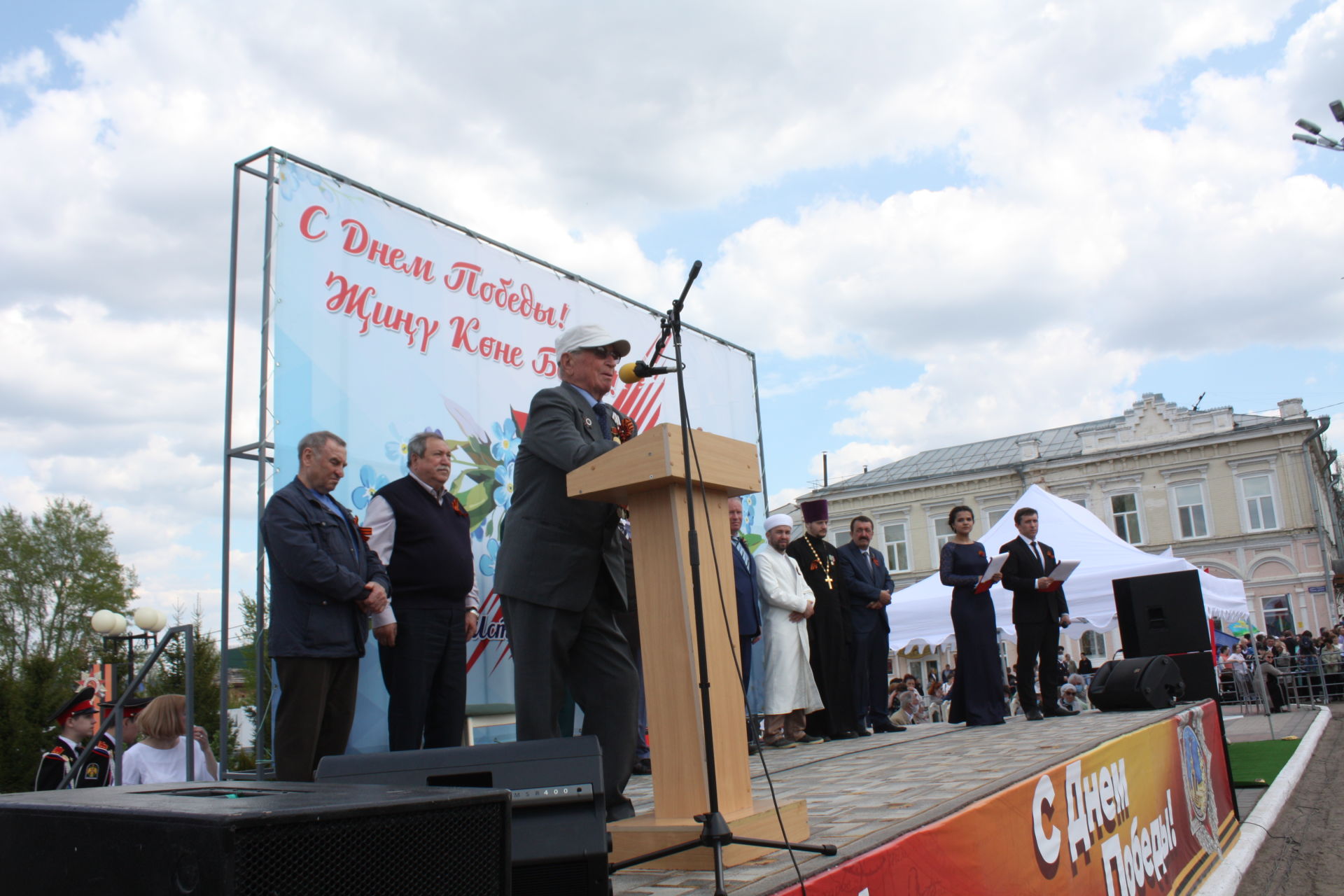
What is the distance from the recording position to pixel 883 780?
3516mm

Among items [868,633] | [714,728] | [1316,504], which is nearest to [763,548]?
[868,633]

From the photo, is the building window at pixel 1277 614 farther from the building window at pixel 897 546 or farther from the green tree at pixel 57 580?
the green tree at pixel 57 580

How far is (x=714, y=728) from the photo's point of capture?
2.32m

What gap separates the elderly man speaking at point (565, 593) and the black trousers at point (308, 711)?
1.15 meters

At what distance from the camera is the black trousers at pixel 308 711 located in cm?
348

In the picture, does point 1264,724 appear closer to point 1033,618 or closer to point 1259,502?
point 1033,618

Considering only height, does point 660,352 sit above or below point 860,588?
above

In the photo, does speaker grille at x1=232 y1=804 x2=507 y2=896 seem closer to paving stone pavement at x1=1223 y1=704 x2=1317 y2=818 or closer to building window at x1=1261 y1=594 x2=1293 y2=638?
paving stone pavement at x1=1223 y1=704 x2=1317 y2=818

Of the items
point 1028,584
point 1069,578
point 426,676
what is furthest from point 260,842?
point 1069,578

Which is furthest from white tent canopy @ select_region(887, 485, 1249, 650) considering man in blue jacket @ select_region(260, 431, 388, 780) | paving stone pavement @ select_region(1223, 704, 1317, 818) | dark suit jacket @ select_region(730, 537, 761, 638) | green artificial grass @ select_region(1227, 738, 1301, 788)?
man in blue jacket @ select_region(260, 431, 388, 780)

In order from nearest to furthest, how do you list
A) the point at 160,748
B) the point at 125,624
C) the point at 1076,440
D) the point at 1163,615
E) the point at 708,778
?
the point at 708,778 < the point at 160,748 < the point at 1163,615 < the point at 125,624 < the point at 1076,440

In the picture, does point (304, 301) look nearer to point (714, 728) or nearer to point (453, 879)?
point (714, 728)

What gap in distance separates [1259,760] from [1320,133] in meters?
5.64

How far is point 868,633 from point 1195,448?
3211 cm
